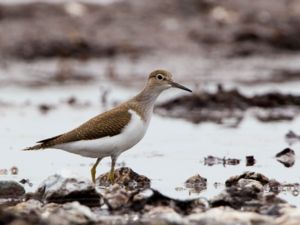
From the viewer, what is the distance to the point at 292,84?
1909 cm

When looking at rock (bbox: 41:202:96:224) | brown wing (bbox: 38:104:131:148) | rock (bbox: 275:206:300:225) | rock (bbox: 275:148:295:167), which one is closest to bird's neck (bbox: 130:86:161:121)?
brown wing (bbox: 38:104:131:148)

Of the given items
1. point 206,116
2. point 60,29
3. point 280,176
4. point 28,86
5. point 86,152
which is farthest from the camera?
point 60,29

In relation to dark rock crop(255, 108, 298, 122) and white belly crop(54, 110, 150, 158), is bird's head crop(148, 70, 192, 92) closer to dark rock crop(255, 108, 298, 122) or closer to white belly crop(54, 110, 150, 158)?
white belly crop(54, 110, 150, 158)

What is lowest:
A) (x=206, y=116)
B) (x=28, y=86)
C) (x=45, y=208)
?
(x=45, y=208)

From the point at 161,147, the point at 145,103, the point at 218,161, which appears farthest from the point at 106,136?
the point at 161,147

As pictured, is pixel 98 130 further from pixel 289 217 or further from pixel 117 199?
pixel 289 217

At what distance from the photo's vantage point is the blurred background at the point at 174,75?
11719mm

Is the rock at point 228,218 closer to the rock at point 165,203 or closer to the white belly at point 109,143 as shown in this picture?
the rock at point 165,203

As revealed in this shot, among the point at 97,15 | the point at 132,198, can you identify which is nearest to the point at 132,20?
the point at 97,15

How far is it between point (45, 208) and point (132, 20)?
48.3 ft

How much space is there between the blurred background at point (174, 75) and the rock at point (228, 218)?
1595 mm

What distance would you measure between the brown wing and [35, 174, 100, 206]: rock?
0.88m

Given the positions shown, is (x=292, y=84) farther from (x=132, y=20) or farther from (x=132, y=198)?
(x=132, y=198)

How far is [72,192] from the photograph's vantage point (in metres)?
9.02
